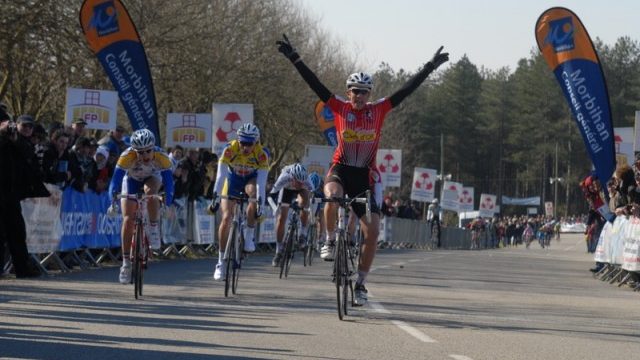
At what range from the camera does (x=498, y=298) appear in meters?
17.4

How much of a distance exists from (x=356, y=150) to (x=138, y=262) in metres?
3.18

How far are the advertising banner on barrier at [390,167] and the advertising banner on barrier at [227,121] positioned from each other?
19402 mm

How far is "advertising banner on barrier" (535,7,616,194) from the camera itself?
25.3 meters

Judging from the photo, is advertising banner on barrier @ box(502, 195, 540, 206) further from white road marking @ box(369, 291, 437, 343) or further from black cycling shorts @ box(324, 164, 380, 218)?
black cycling shorts @ box(324, 164, 380, 218)

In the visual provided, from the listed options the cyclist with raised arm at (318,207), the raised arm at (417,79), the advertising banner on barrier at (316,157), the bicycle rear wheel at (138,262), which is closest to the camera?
the raised arm at (417,79)

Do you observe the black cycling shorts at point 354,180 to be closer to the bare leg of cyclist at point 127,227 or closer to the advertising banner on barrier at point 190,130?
the bare leg of cyclist at point 127,227

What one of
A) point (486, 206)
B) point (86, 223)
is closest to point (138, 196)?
point (86, 223)

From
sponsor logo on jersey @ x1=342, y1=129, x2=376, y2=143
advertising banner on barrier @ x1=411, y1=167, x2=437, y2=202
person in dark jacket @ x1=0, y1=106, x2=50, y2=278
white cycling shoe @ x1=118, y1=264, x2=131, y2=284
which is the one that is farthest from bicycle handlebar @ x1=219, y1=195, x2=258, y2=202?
advertising banner on barrier @ x1=411, y1=167, x2=437, y2=202

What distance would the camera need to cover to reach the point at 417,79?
13742mm

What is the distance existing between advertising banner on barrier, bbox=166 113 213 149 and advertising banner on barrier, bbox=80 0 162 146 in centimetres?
520

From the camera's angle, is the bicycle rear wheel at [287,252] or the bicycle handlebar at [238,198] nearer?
the bicycle handlebar at [238,198]

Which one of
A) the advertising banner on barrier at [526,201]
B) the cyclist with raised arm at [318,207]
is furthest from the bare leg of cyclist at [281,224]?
the advertising banner on barrier at [526,201]

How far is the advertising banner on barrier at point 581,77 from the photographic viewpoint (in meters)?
25.3

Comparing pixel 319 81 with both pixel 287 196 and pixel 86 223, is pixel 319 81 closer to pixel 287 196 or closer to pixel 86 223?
pixel 287 196
